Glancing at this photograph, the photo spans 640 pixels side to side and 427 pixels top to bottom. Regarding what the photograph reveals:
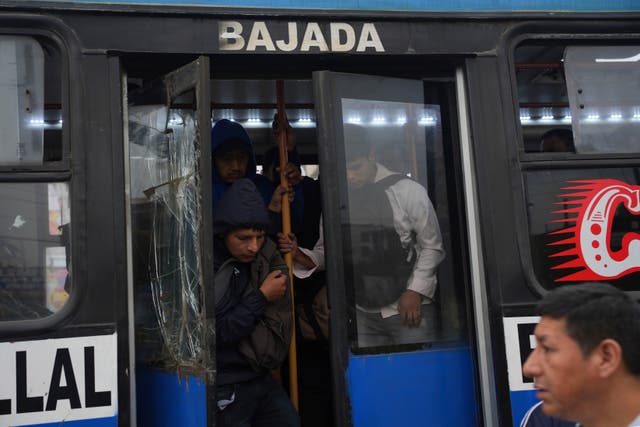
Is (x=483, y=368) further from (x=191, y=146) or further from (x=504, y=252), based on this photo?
(x=191, y=146)

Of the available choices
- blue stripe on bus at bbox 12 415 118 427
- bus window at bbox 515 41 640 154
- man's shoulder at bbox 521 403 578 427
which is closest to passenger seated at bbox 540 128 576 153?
bus window at bbox 515 41 640 154

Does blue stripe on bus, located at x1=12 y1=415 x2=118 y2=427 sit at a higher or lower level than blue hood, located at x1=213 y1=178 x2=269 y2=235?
lower

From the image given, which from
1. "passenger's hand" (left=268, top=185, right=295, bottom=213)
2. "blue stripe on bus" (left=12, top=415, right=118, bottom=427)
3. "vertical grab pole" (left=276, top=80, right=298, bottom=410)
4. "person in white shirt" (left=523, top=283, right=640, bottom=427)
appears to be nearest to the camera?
"person in white shirt" (left=523, top=283, right=640, bottom=427)

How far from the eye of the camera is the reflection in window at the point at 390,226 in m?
3.13

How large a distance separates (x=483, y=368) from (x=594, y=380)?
1.55 metres

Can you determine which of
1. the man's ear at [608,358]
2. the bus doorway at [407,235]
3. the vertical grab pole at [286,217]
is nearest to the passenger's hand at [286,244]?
the vertical grab pole at [286,217]

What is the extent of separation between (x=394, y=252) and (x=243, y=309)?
0.69 metres

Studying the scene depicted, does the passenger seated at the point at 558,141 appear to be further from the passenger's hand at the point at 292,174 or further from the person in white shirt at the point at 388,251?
the passenger's hand at the point at 292,174

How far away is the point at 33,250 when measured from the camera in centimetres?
278

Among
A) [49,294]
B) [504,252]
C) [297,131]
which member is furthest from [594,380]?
[297,131]

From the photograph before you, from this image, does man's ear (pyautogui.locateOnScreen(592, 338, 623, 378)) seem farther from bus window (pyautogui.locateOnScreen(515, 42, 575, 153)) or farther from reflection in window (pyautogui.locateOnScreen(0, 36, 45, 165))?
reflection in window (pyautogui.locateOnScreen(0, 36, 45, 165))

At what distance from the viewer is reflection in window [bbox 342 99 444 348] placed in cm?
313

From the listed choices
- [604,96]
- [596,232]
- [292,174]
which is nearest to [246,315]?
[292,174]

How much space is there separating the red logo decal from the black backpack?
0.67 meters
